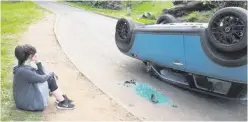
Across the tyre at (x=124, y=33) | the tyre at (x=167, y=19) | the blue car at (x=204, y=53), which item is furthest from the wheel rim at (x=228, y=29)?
the tyre at (x=167, y=19)

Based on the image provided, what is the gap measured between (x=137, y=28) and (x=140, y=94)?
1690 mm

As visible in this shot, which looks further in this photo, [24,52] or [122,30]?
[122,30]

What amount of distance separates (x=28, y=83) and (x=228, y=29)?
11.1 ft

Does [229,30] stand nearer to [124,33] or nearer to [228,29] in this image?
[228,29]

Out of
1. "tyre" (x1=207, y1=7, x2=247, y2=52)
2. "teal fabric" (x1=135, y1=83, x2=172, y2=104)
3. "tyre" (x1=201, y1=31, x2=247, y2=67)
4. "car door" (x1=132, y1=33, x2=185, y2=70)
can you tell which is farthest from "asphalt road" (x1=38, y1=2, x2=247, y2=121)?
"tyre" (x1=207, y1=7, x2=247, y2=52)

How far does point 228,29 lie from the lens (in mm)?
6543

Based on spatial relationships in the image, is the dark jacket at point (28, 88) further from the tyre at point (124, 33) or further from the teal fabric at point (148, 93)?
the tyre at point (124, 33)

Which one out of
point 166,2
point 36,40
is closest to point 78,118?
point 36,40

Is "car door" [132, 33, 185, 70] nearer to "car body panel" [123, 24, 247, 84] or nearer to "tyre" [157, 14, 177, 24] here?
"car body panel" [123, 24, 247, 84]

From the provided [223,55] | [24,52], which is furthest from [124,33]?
[24,52]

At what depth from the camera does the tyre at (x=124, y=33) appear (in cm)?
913

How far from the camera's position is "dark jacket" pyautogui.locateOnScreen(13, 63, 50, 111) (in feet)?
19.7

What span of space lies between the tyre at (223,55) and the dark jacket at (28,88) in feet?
9.13

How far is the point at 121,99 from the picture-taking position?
770 cm
